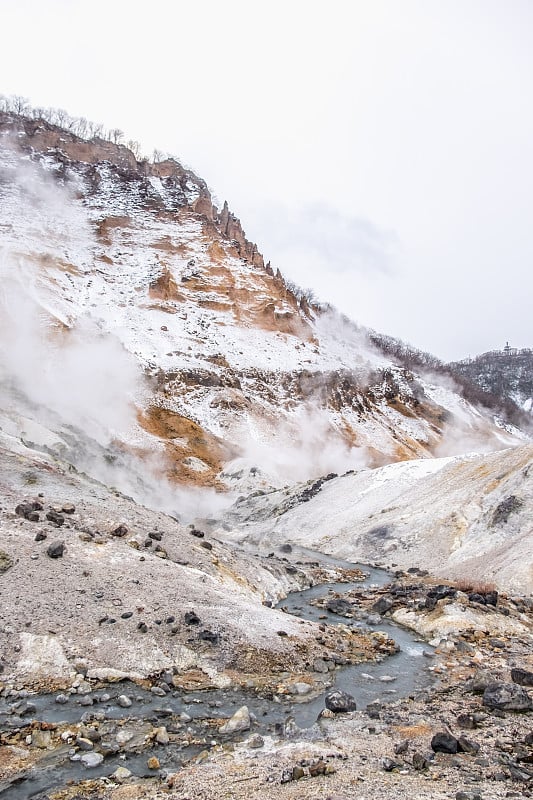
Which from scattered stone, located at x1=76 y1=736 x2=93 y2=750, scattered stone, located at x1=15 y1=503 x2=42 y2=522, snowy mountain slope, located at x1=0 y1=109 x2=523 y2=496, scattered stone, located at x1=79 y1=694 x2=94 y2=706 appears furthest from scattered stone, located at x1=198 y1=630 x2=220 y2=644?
snowy mountain slope, located at x1=0 y1=109 x2=523 y2=496

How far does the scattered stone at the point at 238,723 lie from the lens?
28.7ft

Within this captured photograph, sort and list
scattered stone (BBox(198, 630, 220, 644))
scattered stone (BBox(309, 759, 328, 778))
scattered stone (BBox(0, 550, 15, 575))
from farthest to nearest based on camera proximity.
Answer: scattered stone (BBox(0, 550, 15, 575)) < scattered stone (BBox(198, 630, 220, 644)) < scattered stone (BBox(309, 759, 328, 778))

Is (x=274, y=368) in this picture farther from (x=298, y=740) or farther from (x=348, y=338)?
(x=298, y=740)

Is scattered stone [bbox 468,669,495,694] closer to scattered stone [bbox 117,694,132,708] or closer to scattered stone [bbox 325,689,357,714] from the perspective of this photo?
scattered stone [bbox 325,689,357,714]

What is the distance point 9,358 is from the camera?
56875 mm

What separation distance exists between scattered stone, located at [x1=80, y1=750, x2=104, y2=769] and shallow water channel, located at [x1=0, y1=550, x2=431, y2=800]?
0.19 ft

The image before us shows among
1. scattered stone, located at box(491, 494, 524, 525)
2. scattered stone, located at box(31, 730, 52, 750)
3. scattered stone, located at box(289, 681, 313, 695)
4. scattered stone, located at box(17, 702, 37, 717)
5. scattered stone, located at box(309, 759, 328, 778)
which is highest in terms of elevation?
scattered stone, located at box(491, 494, 524, 525)

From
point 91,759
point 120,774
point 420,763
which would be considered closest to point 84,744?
point 91,759

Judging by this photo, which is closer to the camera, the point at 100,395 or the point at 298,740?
the point at 298,740

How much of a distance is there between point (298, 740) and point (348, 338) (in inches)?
4856

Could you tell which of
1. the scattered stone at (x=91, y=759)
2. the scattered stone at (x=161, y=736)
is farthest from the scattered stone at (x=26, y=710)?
the scattered stone at (x=161, y=736)

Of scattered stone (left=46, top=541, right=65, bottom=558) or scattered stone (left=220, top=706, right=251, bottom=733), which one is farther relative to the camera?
scattered stone (left=46, top=541, right=65, bottom=558)

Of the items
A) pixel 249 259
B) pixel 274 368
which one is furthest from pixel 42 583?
pixel 249 259

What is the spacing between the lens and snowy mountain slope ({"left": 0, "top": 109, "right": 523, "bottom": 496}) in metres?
65.6
